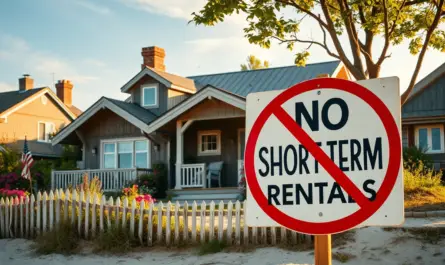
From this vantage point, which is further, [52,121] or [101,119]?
[52,121]

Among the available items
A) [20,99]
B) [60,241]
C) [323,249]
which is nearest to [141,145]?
[60,241]

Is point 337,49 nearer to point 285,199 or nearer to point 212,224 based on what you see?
point 212,224

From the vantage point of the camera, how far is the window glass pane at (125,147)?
26.9 metres

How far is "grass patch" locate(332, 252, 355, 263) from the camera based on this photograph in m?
9.93

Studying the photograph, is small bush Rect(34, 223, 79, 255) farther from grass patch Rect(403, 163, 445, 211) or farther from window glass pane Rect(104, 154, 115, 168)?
window glass pane Rect(104, 154, 115, 168)

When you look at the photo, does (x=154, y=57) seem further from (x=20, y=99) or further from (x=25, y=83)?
(x=25, y=83)

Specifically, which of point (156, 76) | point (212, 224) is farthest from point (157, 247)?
point (156, 76)

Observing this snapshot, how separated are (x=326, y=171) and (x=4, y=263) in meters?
11.1

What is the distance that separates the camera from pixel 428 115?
1184 inches

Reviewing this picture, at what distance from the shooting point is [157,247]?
12.2m

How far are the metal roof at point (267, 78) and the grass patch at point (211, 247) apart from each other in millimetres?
16075

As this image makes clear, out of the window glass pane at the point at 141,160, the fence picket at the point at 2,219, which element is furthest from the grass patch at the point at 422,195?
the window glass pane at the point at 141,160

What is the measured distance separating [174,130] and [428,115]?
511 inches

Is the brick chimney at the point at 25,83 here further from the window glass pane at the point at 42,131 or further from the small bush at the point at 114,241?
the small bush at the point at 114,241
